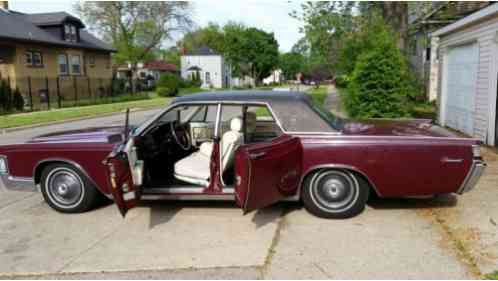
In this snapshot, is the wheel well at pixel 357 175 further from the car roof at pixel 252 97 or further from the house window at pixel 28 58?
the house window at pixel 28 58

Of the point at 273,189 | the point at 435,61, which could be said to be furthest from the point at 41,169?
the point at 435,61

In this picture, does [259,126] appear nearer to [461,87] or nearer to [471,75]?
[471,75]

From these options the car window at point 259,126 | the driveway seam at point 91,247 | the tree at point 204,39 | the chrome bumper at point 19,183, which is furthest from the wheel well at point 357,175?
the tree at point 204,39

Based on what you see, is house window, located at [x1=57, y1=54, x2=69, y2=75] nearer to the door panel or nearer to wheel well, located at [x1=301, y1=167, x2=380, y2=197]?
the door panel

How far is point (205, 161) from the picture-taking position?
506 centimetres

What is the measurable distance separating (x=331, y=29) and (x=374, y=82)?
23.1ft

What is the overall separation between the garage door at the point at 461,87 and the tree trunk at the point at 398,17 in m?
5.48

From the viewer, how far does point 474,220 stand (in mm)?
4762

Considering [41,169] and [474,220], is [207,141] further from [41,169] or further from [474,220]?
[474,220]

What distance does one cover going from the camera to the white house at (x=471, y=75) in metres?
8.92

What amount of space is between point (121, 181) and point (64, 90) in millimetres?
29129

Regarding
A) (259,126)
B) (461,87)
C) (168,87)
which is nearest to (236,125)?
(259,126)

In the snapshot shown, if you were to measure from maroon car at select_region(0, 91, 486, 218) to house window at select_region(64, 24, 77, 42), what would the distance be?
1153 inches

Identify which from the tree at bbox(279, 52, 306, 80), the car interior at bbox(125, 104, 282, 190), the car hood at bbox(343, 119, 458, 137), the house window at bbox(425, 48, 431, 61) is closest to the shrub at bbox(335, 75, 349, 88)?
the house window at bbox(425, 48, 431, 61)
